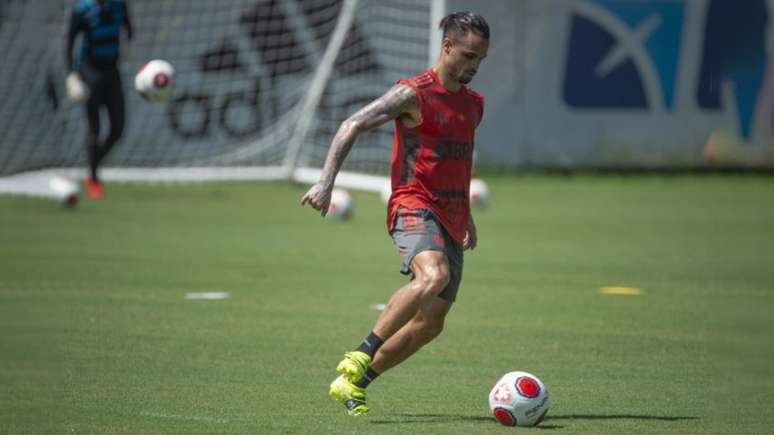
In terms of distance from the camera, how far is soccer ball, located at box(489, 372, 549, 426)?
6535 millimetres

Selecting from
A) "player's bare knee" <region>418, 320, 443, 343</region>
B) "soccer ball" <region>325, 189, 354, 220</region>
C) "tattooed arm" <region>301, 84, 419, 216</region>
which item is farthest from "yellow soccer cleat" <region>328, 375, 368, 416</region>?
"soccer ball" <region>325, 189, 354, 220</region>

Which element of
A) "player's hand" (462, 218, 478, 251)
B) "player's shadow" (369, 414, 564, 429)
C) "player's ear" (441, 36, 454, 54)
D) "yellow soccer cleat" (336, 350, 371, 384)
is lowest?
"player's shadow" (369, 414, 564, 429)

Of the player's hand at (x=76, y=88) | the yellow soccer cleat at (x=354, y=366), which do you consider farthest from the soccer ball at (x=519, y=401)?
the player's hand at (x=76, y=88)

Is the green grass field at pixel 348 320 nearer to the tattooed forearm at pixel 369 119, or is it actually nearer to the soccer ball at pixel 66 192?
the soccer ball at pixel 66 192

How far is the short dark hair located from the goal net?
44.6ft

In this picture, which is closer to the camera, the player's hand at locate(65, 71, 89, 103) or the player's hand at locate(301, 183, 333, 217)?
the player's hand at locate(301, 183, 333, 217)

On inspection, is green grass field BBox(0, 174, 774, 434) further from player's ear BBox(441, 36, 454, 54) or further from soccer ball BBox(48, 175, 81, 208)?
player's ear BBox(441, 36, 454, 54)

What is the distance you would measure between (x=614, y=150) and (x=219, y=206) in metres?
7.19

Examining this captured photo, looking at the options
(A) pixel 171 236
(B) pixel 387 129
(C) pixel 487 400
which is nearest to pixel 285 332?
(C) pixel 487 400

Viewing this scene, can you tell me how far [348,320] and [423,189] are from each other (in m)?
3.07

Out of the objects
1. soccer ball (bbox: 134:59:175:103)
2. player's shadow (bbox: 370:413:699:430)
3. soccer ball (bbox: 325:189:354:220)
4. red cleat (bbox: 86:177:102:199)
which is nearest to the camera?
player's shadow (bbox: 370:413:699:430)

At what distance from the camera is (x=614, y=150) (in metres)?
22.4

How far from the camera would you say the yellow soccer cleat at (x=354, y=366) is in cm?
665

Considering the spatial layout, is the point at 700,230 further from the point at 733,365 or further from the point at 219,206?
the point at 733,365
